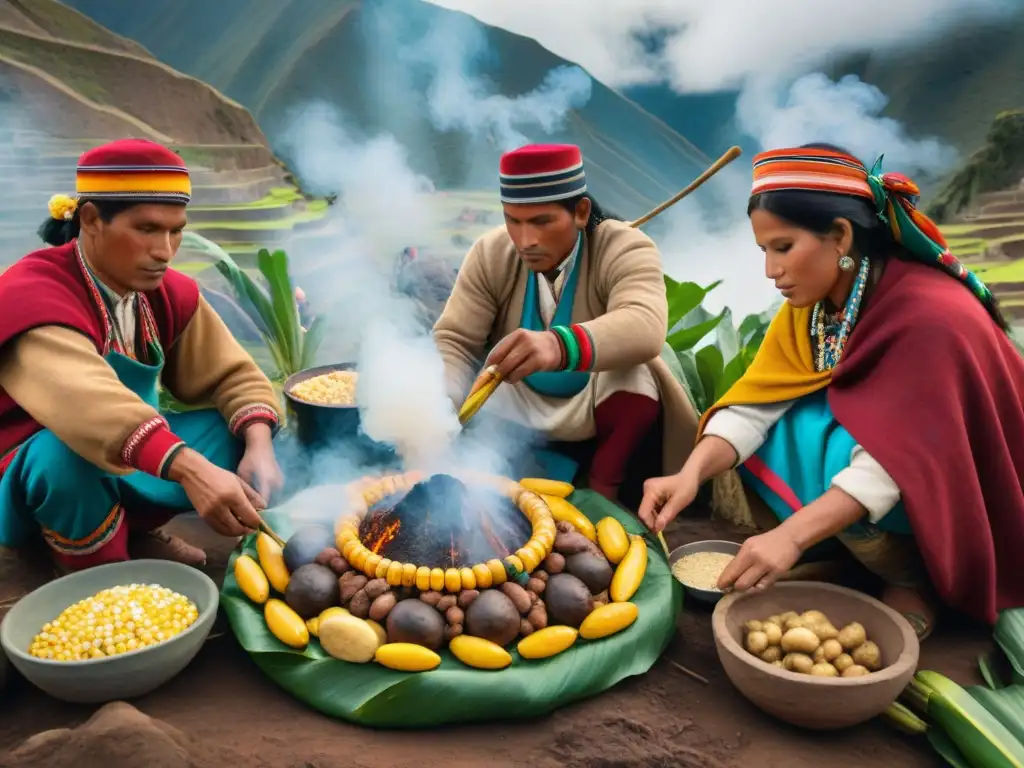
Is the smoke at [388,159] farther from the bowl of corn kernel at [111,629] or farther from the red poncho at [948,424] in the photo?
the red poncho at [948,424]

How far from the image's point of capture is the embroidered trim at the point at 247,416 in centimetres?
314

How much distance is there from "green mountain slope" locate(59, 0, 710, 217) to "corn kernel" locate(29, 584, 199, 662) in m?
4.74

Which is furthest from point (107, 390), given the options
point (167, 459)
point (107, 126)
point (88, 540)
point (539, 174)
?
point (107, 126)

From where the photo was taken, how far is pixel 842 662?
7.31 feet

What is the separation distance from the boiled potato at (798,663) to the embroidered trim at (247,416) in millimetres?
2044

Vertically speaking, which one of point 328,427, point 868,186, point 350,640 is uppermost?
point 868,186

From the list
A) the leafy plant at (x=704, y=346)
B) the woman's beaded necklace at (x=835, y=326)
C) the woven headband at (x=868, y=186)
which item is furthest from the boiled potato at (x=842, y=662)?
the leafy plant at (x=704, y=346)

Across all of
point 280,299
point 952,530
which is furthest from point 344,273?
point 952,530

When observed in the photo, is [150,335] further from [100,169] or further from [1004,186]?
[1004,186]

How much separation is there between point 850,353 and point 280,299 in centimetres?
351

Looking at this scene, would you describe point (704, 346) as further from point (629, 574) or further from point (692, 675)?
point (692, 675)

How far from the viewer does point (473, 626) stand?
7.55 ft

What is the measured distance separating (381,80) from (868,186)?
4887 millimetres

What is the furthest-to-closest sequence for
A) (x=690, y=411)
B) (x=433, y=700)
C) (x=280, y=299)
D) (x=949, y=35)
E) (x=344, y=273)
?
(x=344, y=273), (x=949, y=35), (x=280, y=299), (x=690, y=411), (x=433, y=700)
